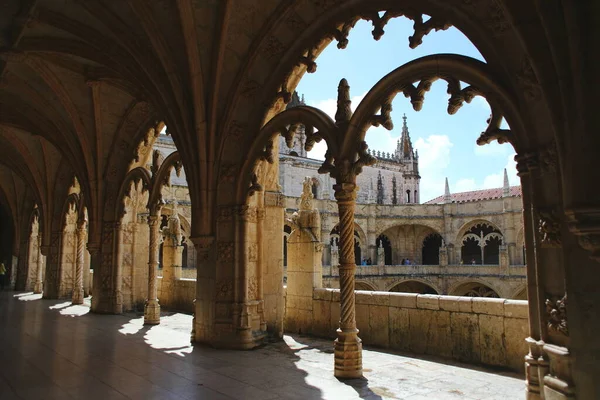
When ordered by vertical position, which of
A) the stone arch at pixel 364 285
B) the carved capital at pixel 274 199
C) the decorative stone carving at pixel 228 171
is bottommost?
the stone arch at pixel 364 285

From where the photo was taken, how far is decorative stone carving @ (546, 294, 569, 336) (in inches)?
131

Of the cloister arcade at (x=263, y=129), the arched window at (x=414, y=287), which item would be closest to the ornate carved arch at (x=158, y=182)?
the cloister arcade at (x=263, y=129)

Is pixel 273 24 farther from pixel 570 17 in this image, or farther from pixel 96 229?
pixel 96 229

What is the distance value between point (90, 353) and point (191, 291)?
4862 millimetres

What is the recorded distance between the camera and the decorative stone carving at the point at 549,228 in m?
3.42

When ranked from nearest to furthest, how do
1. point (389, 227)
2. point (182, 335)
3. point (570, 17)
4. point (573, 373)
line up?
1. point (570, 17)
2. point (573, 373)
3. point (182, 335)
4. point (389, 227)

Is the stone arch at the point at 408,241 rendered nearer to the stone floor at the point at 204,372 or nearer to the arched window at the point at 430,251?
the arched window at the point at 430,251

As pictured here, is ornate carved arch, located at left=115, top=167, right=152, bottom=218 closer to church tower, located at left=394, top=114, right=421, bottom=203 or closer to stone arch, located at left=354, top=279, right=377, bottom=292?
stone arch, located at left=354, top=279, right=377, bottom=292

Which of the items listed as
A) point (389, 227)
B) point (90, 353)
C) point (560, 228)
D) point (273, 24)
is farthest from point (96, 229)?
point (389, 227)

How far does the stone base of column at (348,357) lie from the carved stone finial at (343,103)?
252 centimetres

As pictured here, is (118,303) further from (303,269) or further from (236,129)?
(236,129)

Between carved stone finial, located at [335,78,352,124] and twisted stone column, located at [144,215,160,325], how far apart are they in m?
5.37

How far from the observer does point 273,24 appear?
6.48m

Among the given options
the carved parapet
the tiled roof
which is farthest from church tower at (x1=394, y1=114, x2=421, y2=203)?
the carved parapet
